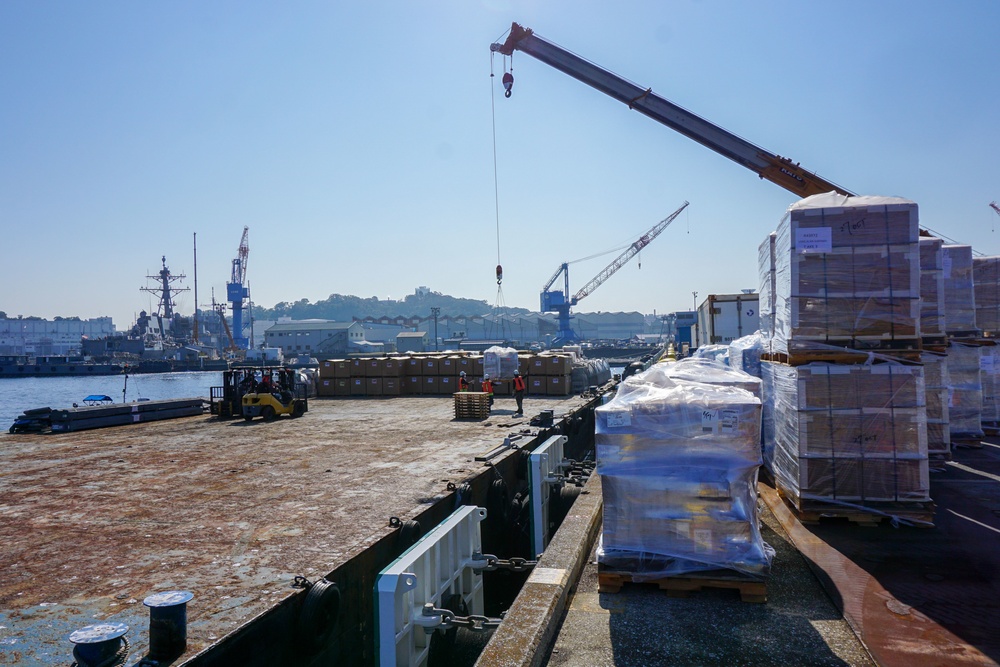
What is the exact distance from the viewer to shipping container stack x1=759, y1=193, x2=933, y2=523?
612 cm

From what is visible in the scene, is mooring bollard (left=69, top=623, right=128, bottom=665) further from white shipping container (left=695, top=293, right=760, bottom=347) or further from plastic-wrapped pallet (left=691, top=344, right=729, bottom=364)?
white shipping container (left=695, top=293, right=760, bottom=347)

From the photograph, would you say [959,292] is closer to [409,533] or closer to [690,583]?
[690,583]

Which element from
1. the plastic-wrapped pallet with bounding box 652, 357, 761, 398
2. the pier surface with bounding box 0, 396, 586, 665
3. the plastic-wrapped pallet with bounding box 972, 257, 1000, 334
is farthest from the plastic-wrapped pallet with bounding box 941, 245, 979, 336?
the pier surface with bounding box 0, 396, 586, 665

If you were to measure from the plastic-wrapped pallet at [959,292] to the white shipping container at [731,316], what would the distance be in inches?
A: 399

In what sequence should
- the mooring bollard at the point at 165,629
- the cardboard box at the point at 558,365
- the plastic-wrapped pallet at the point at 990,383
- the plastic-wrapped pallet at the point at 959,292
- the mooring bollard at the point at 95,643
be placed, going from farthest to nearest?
the cardboard box at the point at 558,365 < the plastic-wrapped pallet at the point at 990,383 < the plastic-wrapped pallet at the point at 959,292 < the mooring bollard at the point at 165,629 < the mooring bollard at the point at 95,643

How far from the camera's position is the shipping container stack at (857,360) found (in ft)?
20.1

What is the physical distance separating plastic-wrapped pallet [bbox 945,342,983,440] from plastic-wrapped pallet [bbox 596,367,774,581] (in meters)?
8.33

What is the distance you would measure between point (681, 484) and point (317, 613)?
2.84m

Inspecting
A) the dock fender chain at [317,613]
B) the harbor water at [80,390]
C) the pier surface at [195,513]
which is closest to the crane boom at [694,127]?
the pier surface at [195,513]

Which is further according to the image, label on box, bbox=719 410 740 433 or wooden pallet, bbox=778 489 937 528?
wooden pallet, bbox=778 489 937 528

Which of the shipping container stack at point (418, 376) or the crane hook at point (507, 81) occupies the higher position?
the crane hook at point (507, 81)

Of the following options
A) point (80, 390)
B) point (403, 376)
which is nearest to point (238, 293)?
point (80, 390)

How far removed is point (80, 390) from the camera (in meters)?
67.8

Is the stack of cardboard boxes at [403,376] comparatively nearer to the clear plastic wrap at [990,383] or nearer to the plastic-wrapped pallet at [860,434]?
the clear plastic wrap at [990,383]
